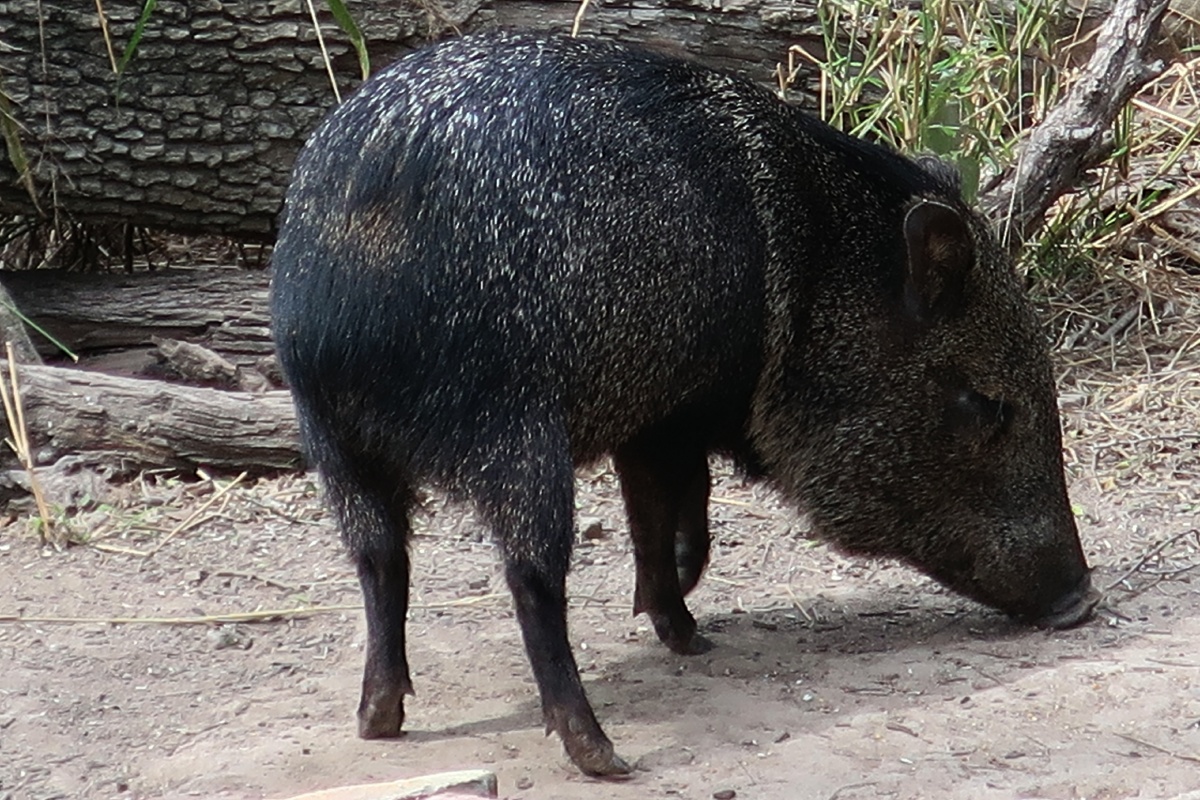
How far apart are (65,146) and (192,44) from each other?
0.59m

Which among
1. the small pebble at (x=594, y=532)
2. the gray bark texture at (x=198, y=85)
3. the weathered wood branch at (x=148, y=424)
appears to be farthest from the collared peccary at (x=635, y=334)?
the gray bark texture at (x=198, y=85)

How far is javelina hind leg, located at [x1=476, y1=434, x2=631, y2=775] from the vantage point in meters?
3.26

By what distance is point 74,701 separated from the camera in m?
3.86

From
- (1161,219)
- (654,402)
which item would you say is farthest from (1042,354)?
(1161,219)

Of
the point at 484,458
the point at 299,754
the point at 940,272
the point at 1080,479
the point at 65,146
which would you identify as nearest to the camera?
the point at 484,458

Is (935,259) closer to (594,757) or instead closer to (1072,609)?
(1072,609)

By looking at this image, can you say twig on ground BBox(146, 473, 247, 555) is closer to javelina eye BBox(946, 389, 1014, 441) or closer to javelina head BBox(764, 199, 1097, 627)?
javelina head BBox(764, 199, 1097, 627)

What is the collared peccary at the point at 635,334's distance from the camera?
325cm

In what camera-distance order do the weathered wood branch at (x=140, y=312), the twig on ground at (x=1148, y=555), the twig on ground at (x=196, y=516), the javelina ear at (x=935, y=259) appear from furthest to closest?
the weathered wood branch at (x=140, y=312) < the twig on ground at (x=196, y=516) < the twig on ground at (x=1148, y=555) < the javelina ear at (x=935, y=259)

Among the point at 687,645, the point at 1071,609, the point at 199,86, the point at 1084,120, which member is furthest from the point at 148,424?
the point at 1084,120

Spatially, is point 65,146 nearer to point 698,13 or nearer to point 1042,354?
point 698,13

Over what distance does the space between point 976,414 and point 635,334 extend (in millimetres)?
1042

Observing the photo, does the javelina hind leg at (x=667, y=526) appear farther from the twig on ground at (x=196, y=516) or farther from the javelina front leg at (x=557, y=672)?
the twig on ground at (x=196, y=516)

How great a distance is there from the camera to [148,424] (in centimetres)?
525
